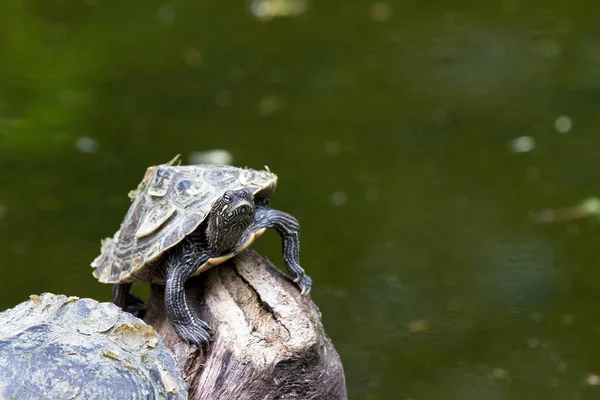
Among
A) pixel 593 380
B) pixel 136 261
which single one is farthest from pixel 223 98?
pixel 136 261

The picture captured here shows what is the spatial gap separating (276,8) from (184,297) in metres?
4.31

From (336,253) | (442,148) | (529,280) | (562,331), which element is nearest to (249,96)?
(442,148)

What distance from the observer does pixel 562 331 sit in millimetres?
3207

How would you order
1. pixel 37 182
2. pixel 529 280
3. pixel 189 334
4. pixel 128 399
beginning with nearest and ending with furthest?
1. pixel 128 399
2. pixel 189 334
3. pixel 529 280
4. pixel 37 182

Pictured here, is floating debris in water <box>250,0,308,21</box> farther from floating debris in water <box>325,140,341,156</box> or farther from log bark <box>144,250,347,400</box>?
log bark <box>144,250,347,400</box>

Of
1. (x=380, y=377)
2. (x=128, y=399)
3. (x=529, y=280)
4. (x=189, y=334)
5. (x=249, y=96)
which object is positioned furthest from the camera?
(x=249, y=96)

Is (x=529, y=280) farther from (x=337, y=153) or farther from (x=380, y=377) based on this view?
(x=337, y=153)

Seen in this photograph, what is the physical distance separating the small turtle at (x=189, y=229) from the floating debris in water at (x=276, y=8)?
12.8 feet

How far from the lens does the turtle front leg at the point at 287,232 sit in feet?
7.41

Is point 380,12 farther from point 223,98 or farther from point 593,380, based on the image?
point 593,380

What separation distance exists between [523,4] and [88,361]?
4.99m

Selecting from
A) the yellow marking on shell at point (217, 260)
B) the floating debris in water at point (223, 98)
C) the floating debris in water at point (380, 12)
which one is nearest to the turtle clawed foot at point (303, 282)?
the yellow marking on shell at point (217, 260)

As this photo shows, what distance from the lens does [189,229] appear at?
7.15 feet

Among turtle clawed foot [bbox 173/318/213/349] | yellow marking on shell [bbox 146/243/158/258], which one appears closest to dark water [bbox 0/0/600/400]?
turtle clawed foot [bbox 173/318/213/349]
